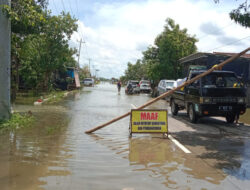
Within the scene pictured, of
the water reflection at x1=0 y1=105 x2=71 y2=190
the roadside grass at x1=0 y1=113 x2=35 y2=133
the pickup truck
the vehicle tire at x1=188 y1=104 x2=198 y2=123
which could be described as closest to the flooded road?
the water reflection at x1=0 y1=105 x2=71 y2=190

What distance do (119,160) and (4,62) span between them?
5.88 metres

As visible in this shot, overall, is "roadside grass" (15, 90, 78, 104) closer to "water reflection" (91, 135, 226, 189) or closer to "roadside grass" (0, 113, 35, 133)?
"roadside grass" (0, 113, 35, 133)

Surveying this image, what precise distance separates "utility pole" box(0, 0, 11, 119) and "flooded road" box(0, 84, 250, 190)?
1.30 m

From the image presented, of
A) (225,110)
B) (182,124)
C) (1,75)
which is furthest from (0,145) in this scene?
(225,110)

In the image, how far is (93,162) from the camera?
18.7 ft

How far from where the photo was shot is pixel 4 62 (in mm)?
9555

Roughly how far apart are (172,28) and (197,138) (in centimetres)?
3097

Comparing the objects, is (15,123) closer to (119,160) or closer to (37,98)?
(119,160)

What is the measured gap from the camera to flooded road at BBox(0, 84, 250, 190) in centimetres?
460

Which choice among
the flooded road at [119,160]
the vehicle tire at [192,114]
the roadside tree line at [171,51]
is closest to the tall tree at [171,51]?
the roadside tree line at [171,51]

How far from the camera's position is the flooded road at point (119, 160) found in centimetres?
460

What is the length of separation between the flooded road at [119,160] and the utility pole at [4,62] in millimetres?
1296

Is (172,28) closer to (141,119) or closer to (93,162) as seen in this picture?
(141,119)

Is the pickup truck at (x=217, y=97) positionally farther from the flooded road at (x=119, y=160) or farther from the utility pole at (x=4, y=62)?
the utility pole at (x=4, y=62)
